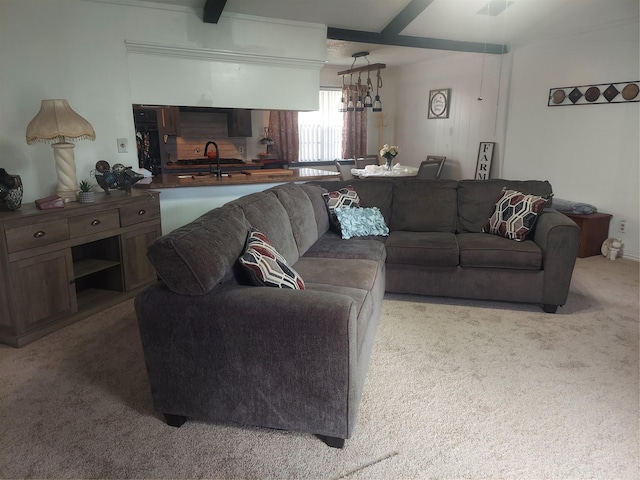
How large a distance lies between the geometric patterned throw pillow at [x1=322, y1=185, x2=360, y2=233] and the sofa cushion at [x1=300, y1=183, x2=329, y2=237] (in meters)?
0.04

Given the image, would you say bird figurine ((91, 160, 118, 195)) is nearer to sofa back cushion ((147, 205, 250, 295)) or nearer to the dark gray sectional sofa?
the dark gray sectional sofa

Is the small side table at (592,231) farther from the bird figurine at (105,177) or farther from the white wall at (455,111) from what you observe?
the bird figurine at (105,177)

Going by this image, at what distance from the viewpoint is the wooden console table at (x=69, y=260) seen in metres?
2.70

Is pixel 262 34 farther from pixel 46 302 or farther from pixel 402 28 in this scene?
pixel 46 302

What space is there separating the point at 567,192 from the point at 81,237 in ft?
16.9

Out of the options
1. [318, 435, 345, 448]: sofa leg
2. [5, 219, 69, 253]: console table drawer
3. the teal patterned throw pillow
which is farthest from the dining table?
[318, 435, 345, 448]: sofa leg

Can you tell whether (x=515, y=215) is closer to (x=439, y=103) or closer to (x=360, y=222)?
(x=360, y=222)

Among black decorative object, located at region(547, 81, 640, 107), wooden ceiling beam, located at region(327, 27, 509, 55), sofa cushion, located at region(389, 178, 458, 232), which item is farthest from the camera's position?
wooden ceiling beam, located at region(327, 27, 509, 55)

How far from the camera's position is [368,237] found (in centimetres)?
356

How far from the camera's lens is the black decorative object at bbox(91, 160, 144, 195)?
3.45m

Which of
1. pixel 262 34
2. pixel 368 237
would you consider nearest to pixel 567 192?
pixel 368 237

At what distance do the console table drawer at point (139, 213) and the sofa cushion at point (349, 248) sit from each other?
141 centimetres

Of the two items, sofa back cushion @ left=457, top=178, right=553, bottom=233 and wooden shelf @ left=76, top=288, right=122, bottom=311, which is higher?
sofa back cushion @ left=457, top=178, right=553, bottom=233

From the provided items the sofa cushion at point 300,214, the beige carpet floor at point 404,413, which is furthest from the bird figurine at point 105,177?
the sofa cushion at point 300,214
